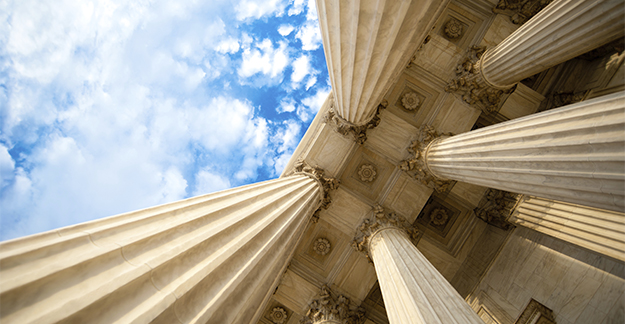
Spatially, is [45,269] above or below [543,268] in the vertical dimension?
below

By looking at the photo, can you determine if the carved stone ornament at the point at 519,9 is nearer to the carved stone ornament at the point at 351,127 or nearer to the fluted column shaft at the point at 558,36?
the fluted column shaft at the point at 558,36

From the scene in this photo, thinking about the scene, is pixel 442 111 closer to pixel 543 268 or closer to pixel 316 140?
pixel 316 140

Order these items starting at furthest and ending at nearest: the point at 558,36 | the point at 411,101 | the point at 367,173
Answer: the point at 367,173
the point at 411,101
the point at 558,36

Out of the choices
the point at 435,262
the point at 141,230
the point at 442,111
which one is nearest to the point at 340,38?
the point at 141,230

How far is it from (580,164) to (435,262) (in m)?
11.0

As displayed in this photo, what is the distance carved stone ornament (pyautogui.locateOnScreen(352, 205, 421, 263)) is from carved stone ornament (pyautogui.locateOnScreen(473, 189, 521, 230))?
3.38 m

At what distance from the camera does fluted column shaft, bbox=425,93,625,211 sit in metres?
4.43

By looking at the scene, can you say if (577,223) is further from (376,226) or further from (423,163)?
(376,226)

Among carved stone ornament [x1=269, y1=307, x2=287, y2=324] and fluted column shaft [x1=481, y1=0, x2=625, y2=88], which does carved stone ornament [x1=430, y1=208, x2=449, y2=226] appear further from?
carved stone ornament [x1=269, y1=307, x2=287, y2=324]

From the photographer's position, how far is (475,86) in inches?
503

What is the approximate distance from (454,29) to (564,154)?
11182 millimetres

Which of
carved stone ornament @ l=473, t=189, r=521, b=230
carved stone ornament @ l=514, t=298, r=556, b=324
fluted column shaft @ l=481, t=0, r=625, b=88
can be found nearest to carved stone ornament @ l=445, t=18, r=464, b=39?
fluted column shaft @ l=481, t=0, r=625, b=88

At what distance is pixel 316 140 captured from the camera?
45.6ft

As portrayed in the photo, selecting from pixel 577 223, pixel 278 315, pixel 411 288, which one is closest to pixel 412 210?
pixel 577 223
